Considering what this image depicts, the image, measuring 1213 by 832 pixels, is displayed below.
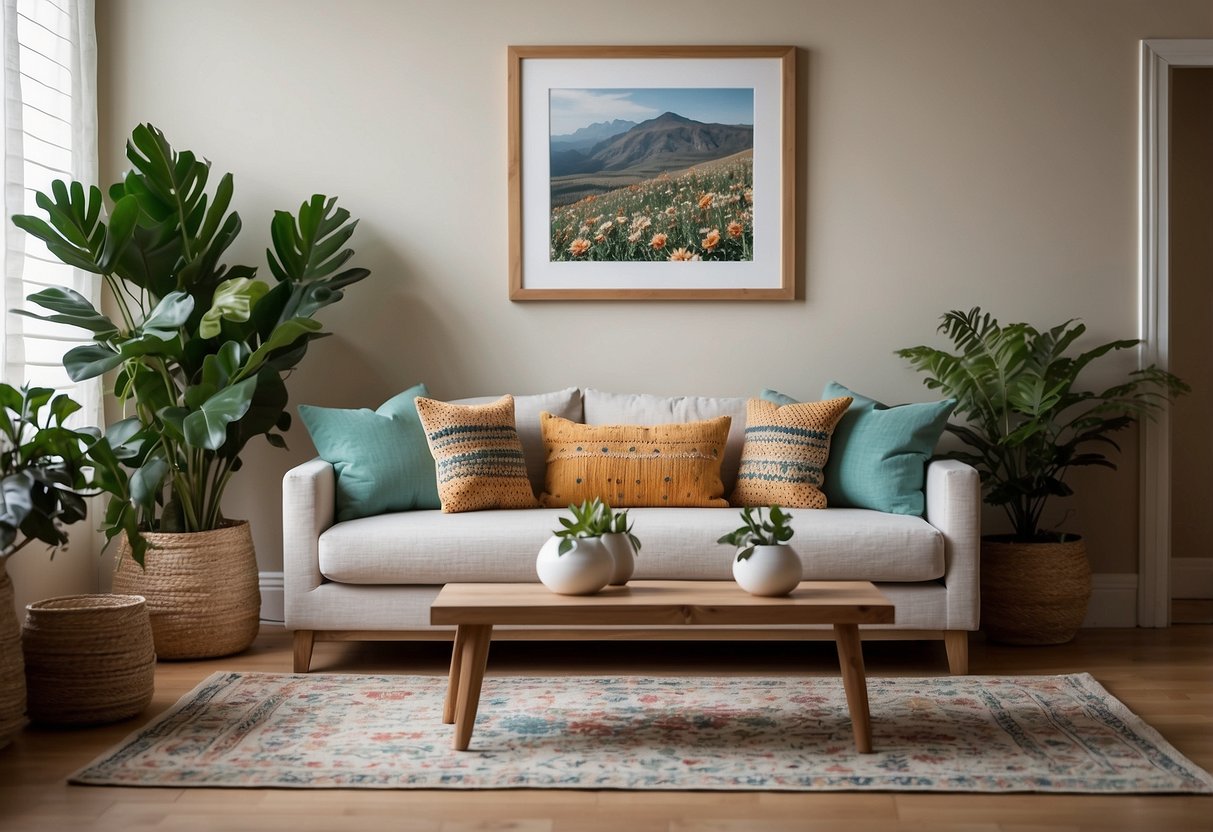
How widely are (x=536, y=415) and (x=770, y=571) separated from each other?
1.57 metres

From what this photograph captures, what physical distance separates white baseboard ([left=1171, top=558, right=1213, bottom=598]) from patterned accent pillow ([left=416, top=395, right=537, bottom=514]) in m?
2.82

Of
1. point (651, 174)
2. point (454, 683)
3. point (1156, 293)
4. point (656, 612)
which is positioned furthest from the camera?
point (651, 174)

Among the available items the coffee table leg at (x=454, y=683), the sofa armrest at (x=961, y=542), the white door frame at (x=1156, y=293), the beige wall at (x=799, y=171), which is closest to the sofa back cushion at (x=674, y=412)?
the beige wall at (x=799, y=171)

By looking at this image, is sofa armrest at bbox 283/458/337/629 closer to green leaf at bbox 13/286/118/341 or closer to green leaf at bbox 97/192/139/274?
green leaf at bbox 13/286/118/341

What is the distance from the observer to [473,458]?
3.71 metres

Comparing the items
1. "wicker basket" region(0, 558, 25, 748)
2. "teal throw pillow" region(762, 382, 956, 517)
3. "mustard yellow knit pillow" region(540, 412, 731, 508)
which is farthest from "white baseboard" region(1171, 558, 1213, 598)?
"wicker basket" region(0, 558, 25, 748)

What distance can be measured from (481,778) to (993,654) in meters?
1.99

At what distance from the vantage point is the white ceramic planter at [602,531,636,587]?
2768 millimetres

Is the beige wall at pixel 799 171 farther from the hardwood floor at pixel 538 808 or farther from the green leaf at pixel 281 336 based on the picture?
the hardwood floor at pixel 538 808

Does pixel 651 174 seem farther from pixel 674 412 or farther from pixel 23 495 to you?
pixel 23 495

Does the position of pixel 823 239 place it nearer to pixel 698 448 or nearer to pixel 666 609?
pixel 698 448

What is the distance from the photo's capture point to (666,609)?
2617mm

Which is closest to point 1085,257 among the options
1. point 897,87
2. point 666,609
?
point 897,87

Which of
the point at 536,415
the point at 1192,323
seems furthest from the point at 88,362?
the point at 1192,323
